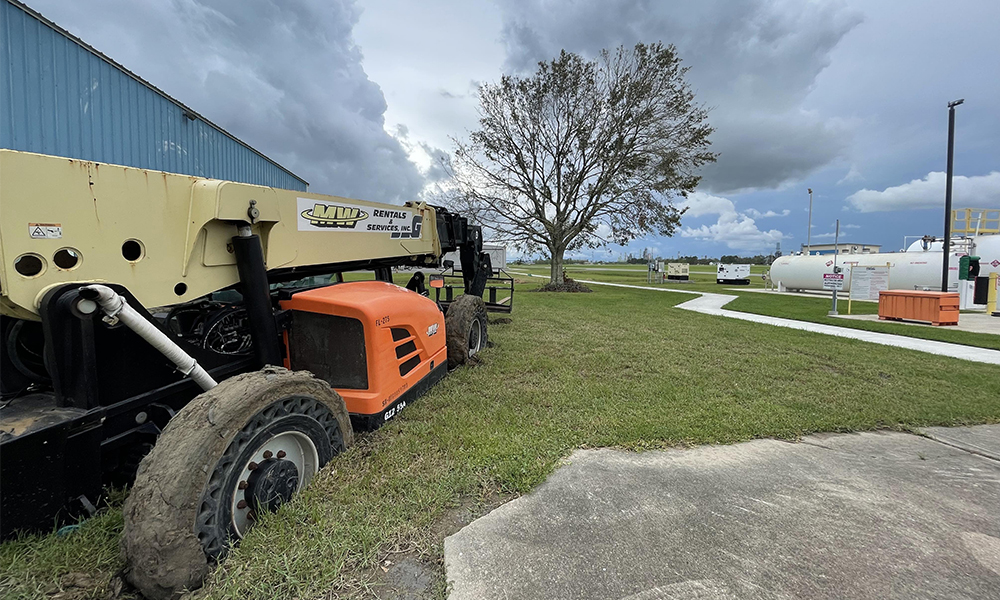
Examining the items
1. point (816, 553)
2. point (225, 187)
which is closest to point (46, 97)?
point (225, 187)

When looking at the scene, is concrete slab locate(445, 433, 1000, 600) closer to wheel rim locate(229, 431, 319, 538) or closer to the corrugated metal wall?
wheel rim locate(229, 431, 319, 538)

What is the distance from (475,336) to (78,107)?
6.93 meters

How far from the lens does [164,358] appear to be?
2398 millimetres

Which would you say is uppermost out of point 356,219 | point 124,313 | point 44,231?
point 356,219

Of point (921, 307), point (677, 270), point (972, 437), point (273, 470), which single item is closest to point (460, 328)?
point (273, 470)

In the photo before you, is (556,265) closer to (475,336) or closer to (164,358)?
(475,336)

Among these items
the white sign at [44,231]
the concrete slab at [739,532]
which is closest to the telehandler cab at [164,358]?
the white sign at [44,231]

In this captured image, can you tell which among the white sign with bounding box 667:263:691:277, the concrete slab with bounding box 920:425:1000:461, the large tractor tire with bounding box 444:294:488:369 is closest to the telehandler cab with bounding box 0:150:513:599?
the large tractor tire with bounding box 444:294:488:369

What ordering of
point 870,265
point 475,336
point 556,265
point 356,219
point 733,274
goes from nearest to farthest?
point 356,219 < point 475,336 < point 870,265 < point 556,265 < point 733,274

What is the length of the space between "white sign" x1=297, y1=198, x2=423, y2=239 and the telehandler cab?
0.12 feet

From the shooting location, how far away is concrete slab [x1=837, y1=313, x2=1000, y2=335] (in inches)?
432

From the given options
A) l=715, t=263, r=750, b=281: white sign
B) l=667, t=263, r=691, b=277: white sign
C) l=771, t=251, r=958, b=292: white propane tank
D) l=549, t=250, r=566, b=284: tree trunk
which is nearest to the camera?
l=771, t=251, r=958, b=292: white propane tank

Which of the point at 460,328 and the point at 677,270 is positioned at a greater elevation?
the point at 677,270

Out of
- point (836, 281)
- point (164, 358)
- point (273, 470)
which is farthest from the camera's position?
point (836, 281)
